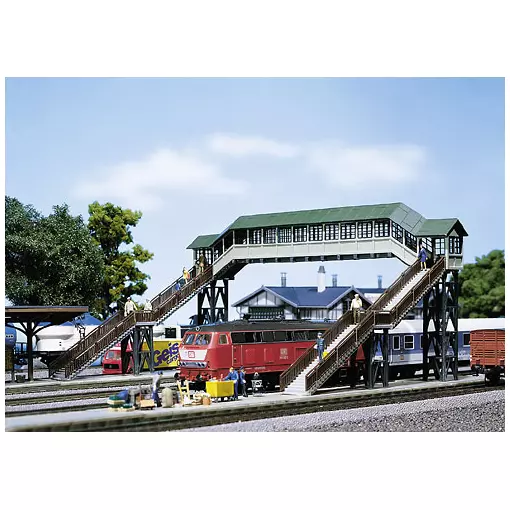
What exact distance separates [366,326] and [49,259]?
64.2ft

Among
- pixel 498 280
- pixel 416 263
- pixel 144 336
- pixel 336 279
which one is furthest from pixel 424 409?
pixel 498 280

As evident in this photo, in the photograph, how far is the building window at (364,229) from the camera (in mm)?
37531

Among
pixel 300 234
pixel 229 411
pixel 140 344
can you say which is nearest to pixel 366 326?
pixel 300 234

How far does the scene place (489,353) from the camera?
121 ft

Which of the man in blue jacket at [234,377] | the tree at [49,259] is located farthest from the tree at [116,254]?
the man in blue jacket at [234,377]

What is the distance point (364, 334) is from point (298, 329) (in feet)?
9.10

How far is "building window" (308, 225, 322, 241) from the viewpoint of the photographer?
39250 mm

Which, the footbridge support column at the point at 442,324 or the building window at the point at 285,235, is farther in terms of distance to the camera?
the building window at the point at 285,235

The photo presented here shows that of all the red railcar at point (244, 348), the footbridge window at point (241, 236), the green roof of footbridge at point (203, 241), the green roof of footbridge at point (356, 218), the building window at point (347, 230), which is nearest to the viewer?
the red railcar at point (244, 348)

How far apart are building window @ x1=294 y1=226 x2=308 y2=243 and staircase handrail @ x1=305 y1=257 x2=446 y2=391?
20.2 feet

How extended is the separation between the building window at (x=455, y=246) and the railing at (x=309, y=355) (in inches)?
224

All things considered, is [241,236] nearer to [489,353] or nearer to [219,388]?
[489,353]

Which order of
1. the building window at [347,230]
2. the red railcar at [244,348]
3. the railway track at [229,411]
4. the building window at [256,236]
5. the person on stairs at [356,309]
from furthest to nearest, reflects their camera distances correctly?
the building window at [256,236], the building window at [347,230], the person on stairs at [356,309], the red railcar at [244,348], the railway track at [229,411]

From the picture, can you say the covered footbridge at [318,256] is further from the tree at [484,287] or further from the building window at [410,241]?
the tree at [484,287]
